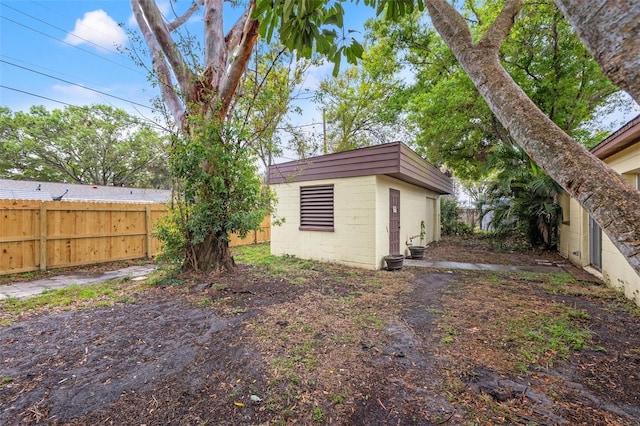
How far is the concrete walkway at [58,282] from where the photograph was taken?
4480 millimetres

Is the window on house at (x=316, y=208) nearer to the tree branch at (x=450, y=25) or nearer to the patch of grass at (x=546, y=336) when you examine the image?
the patch of grass at (x=546, y=336)

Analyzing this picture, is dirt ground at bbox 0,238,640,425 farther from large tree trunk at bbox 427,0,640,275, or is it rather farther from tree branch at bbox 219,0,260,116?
tree branch at bbox 219,0,260,116

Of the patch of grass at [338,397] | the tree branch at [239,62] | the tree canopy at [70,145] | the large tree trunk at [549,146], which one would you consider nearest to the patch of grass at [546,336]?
the patch of grass at [338,397]

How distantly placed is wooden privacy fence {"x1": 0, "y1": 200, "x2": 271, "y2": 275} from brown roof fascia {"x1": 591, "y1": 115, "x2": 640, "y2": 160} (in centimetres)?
569

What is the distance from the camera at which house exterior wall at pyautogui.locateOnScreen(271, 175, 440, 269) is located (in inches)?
241

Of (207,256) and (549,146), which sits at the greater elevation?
(549,146)

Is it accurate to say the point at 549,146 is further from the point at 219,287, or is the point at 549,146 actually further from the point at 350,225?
the point at 350,225

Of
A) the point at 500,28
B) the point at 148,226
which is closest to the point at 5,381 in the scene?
the point at 500,28

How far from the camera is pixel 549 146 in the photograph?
1215 millimetres

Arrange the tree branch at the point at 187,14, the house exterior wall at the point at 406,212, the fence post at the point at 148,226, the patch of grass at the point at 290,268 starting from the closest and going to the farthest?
the patch of grass at the point at 290,268 < the tree branch at the point at 187,14 < the house exterior wall at the point at 406,212 < the fence post at the point at 148,226

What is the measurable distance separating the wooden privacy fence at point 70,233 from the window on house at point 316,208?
71.9 inches

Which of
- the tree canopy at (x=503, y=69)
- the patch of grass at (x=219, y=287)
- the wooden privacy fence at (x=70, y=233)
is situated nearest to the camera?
the tree canopy at (x=503, y=69)

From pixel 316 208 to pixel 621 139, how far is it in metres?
5.44

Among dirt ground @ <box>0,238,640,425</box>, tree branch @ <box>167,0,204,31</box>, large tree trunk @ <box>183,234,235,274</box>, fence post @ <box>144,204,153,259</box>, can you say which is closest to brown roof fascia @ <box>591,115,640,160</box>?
dirt ground @ <box>0,238,640,425</box>
